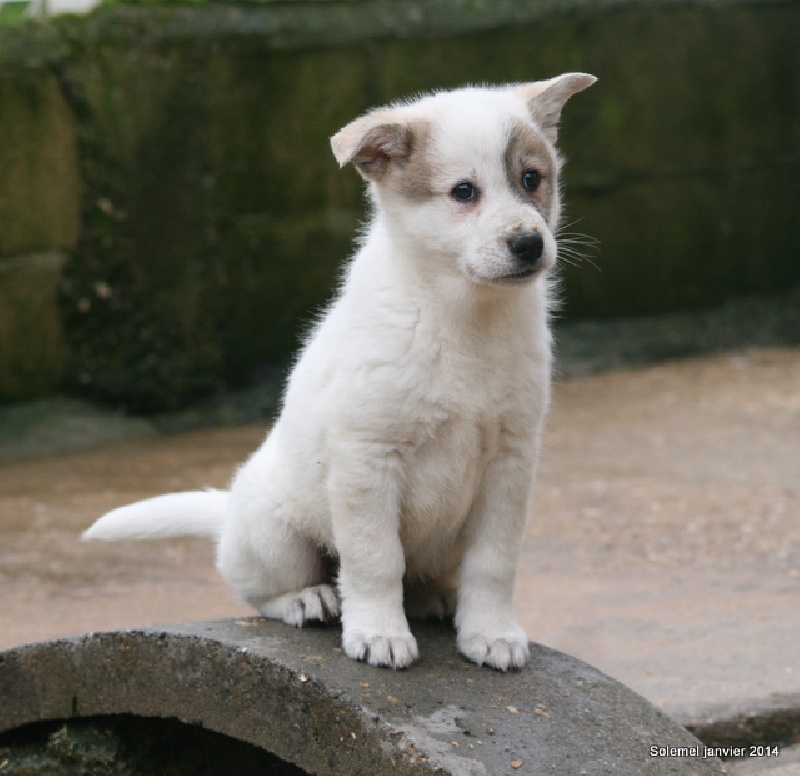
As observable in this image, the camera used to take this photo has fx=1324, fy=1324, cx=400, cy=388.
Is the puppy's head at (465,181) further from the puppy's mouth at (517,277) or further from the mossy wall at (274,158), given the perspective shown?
the mossy wall at (274,158)

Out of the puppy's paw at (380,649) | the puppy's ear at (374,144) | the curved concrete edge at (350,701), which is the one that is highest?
the puppy's ear at (374,144)

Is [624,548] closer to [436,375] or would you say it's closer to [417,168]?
[436,375]

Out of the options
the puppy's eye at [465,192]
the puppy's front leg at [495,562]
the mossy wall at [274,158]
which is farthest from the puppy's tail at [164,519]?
the mossy wall at [274,158]

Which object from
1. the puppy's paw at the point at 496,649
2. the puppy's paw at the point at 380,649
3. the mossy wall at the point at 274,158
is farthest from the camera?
the mossy wall at the point at 274,158

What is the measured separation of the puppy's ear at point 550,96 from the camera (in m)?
3.65

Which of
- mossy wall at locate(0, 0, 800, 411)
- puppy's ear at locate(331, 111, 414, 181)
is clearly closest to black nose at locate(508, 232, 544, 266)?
puppy's ear at locate(331, 111, 414, 181)

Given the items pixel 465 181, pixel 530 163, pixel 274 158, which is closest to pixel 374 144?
pixel 465 181

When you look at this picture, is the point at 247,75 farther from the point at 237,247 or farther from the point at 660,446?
the point at 660,446

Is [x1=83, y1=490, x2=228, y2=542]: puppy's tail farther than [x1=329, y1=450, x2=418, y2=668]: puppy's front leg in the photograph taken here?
Yes

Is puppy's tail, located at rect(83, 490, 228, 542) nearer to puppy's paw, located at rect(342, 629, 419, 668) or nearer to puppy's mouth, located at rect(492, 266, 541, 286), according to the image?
puppy's paw, located at rect(342, 629, 419, 668)

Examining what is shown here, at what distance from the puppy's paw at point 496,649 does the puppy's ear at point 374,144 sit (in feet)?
4.17

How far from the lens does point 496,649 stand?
11.6 ft

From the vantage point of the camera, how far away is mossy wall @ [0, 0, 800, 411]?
25.9 feet

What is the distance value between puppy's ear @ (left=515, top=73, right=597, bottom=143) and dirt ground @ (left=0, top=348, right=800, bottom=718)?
1836 mm
